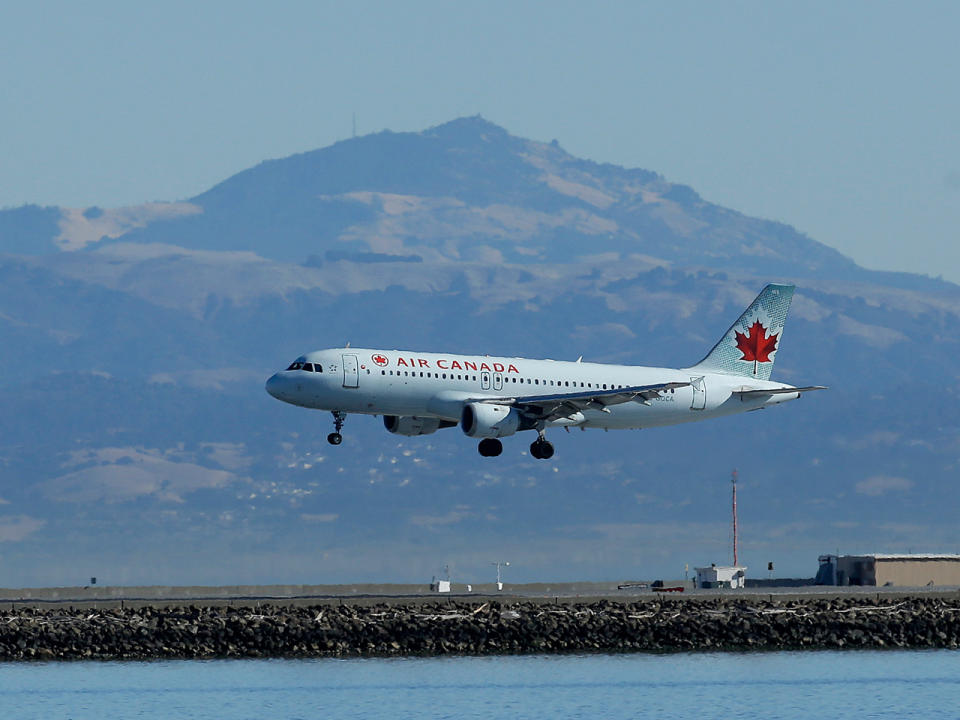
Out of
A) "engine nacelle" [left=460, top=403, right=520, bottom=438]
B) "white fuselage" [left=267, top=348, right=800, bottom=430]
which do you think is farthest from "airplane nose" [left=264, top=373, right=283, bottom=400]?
"engine nacelle" [left=460, top=403, right=520, bottom=438]

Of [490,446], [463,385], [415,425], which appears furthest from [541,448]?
[463,385]

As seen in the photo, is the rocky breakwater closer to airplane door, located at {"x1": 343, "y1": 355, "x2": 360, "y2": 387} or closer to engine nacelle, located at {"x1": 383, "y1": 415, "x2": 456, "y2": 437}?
airplane door, located at {"x1": 343, "y1": 355, "x2": 360, "y2": 387}

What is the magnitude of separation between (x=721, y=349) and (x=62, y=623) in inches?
1702

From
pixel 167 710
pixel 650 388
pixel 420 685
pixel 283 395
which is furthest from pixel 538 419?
pixel 167 710

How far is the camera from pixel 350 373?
93.6 meters

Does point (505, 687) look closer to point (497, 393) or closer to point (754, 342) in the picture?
point (497, 393)

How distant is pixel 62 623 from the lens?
85.3 meters

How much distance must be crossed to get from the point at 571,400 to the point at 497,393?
3737mm

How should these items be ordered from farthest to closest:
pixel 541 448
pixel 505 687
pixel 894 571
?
pixel 894 571
pixel 541 448
pixel 505 687

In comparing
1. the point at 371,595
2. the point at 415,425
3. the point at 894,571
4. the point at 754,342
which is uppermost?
the point at 754,342

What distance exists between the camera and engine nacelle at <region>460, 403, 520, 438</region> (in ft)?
314

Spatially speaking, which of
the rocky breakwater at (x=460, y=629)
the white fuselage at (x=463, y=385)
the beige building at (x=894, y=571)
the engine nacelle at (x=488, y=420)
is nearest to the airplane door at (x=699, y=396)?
the white fuselage at (x=463, y=385)

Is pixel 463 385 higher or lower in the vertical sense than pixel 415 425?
higher

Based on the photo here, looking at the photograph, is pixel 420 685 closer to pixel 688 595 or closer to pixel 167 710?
pixel 167 710
